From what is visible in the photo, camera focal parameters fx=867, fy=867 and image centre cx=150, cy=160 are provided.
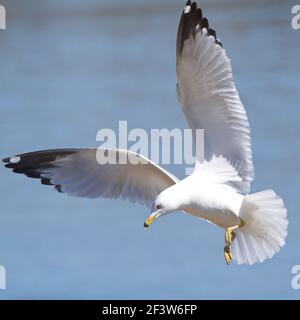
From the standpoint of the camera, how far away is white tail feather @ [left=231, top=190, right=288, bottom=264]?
1862 millimetres

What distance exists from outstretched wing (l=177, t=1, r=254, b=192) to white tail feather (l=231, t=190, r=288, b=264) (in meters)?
0.09

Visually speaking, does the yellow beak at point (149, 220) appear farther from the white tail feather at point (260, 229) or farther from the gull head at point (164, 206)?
the white tail feather at point (260, 229)

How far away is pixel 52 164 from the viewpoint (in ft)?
6.89

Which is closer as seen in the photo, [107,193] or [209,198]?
Result: [209,198]

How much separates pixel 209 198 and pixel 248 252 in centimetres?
17

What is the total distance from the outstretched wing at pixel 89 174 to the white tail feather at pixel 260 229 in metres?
0.22

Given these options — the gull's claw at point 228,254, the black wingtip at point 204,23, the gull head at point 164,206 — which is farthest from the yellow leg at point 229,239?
the black wingtip at point 204,23

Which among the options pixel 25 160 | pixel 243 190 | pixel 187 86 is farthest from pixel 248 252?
pixel 25 160

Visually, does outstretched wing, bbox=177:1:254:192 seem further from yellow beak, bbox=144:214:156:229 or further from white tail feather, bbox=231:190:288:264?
yellow beak, bbox=144:214:156:229

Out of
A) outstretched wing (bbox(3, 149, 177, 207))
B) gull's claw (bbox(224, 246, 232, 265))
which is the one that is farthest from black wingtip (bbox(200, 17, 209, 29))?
gull's claw (bbox(224, 246, 232, 265))

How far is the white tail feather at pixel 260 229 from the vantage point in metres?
1.86

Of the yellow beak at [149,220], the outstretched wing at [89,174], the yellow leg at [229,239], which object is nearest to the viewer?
the yellow beak at [149,220]

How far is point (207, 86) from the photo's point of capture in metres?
1.94

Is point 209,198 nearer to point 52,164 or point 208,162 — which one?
point 208,162
